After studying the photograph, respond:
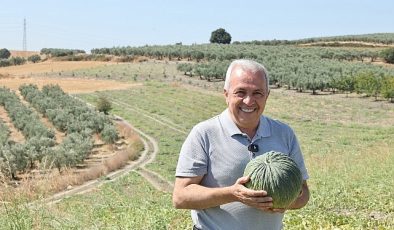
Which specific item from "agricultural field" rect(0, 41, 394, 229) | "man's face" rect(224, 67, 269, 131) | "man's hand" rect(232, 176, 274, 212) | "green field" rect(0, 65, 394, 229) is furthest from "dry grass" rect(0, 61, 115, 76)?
"man's hand" rect(232, 176, 274, 212)

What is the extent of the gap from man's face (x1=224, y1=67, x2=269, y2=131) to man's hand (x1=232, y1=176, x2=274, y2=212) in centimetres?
48

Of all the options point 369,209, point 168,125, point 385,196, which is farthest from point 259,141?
point 168,125

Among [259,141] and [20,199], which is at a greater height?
[259,141]

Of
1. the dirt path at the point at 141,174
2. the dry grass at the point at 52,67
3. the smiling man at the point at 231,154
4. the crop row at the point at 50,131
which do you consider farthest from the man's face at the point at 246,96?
the dry grass at the point at 52,67

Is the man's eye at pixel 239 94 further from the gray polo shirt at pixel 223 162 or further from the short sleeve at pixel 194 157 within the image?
the short sleeve at pixel 194 157

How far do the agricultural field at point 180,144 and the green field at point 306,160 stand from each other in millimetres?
22

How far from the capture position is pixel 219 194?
11.7 ft

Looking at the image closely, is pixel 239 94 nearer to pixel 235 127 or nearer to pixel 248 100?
pixel 248 100

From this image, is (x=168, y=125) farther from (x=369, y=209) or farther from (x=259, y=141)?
(x=259, y=141)

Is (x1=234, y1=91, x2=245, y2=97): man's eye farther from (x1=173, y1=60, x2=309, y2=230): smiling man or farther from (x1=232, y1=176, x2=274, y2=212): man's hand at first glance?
(x1=232, y1=176, x2=274, y2=212): man's hand

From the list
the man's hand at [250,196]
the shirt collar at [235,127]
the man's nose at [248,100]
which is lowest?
the man's hand at [250,196]

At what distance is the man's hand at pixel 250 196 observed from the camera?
11.3 ft

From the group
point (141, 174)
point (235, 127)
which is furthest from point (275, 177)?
point (141, 174)

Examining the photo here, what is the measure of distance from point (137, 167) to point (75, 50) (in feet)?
256
